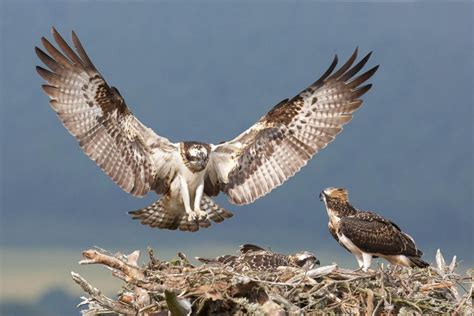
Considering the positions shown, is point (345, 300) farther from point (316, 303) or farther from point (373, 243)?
point (373, 243)

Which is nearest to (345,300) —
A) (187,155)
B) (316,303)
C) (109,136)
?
(316,303)

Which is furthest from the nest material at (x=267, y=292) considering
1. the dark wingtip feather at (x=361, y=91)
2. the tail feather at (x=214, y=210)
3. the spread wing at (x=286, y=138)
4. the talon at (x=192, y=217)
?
the dark wingtip feather at (x=361, y=91)

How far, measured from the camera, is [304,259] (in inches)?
336

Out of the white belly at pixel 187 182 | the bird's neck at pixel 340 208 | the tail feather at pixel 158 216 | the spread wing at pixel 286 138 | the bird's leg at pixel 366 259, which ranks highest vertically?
the spread wing at pixel 286 138

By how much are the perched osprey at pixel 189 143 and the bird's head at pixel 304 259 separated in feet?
6.98

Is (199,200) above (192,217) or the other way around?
above

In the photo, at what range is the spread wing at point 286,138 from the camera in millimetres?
10898

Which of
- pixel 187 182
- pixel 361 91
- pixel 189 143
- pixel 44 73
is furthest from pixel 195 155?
pixel 361 91

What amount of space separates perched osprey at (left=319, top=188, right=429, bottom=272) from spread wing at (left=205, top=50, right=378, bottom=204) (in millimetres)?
1333

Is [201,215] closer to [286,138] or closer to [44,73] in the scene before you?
[286,138]

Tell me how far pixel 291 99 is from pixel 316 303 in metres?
4.28

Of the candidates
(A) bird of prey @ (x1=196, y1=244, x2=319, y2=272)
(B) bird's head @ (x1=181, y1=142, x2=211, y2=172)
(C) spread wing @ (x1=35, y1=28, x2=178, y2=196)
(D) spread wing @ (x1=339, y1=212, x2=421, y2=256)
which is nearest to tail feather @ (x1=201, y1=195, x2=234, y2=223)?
(B) bird's head @ (x1=181, y1=142, x2=211, y2=172)

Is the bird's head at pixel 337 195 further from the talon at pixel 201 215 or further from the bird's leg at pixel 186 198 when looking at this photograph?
the bird's leg at pixel 186 198

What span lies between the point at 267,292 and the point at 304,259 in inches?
51.9
